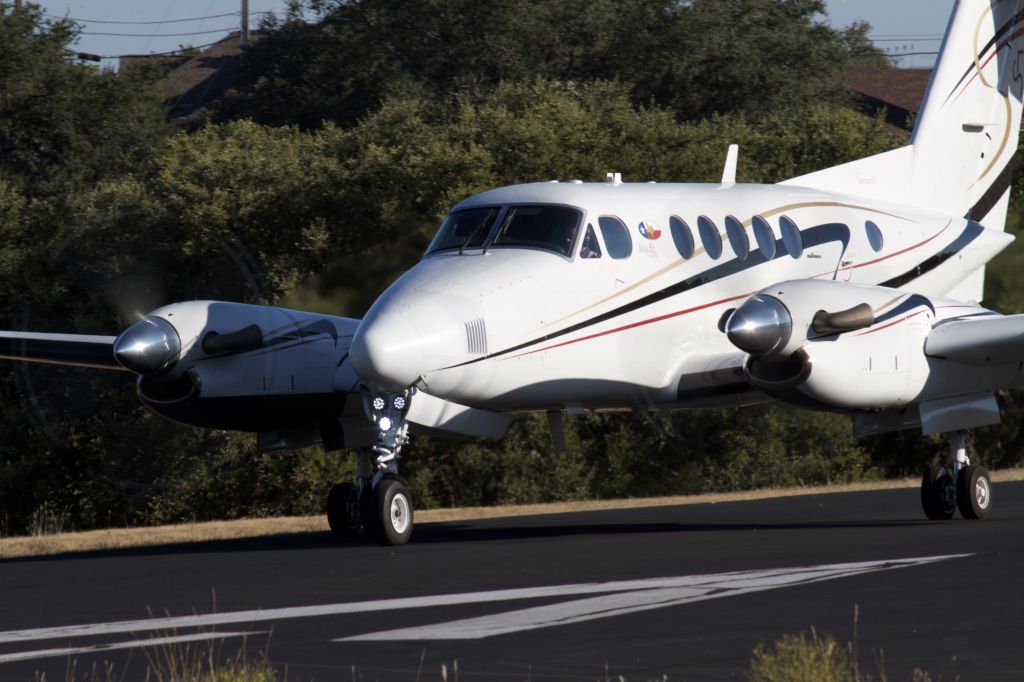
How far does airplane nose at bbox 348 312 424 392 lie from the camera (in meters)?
13.4

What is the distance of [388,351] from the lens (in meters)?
13.4

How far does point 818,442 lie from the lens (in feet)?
111

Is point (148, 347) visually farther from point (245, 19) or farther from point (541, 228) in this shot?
point (245, 19)

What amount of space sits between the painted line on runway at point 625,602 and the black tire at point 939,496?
4845 millimetres

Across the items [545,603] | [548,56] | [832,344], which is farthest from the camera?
[548,56]

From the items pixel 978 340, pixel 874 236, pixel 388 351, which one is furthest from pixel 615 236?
pixel 874 236

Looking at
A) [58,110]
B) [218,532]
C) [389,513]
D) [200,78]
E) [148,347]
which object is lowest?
[218,532]

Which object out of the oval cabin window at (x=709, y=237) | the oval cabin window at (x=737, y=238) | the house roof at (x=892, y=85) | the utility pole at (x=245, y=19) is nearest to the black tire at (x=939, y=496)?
the oval cabin window at (x=737, y=238)

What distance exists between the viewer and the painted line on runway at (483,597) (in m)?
9.66

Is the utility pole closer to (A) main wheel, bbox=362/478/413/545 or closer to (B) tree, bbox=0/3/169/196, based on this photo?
(B) tree, bbox=0/3/169/196

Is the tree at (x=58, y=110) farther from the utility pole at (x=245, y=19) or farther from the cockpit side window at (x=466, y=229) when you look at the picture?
the cockpit side window at (x=466, y=229)

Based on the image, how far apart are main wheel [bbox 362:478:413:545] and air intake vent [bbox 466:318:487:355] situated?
146cm

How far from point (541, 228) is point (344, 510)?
4.50 m

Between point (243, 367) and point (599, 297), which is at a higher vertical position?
point (599, 297)
